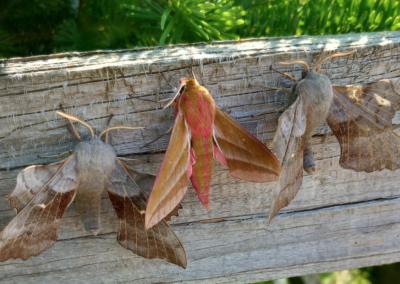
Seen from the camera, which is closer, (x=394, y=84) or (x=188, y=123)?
(x=188, y=123)

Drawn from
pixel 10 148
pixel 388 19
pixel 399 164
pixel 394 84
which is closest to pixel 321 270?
pixel 399 164

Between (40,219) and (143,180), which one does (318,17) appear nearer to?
(143,180)

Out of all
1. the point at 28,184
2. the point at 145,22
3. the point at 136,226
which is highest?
the point at 145,22

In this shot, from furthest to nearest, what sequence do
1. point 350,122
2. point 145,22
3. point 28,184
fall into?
point 145,22, point 350,122, point 28,184

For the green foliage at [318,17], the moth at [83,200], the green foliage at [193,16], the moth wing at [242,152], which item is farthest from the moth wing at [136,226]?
the green foliage at [318,17]

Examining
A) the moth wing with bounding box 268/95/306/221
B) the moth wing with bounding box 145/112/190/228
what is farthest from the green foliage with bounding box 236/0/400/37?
the moth wing with bounding box 145/112/190/228

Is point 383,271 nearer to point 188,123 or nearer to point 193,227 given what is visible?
point 193,227

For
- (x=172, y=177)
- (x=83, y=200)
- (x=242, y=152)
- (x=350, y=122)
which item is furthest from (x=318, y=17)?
(x=83, y=200)
